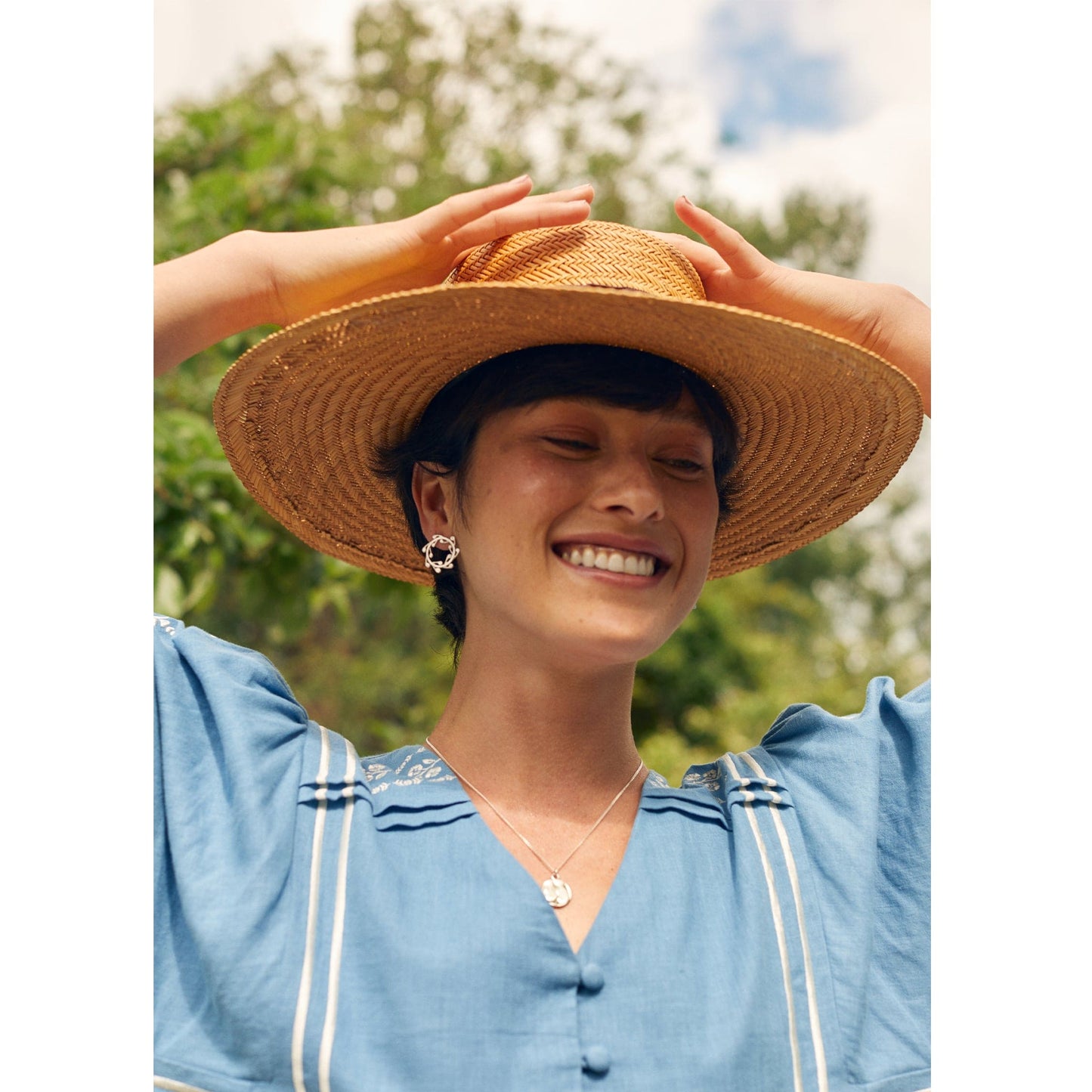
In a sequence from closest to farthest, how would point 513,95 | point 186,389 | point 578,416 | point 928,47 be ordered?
point 578,416, point 928,47, point 186,389, point 513,95

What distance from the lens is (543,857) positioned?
136cm

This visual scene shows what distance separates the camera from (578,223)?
1419mm

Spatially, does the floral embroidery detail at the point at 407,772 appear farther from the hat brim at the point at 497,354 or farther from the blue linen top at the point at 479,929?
the hat brim at the point at 497,354

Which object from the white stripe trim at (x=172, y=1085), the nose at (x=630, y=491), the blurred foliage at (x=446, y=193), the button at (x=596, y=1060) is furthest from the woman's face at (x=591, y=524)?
the blurred foliage at (x=446, y=193)

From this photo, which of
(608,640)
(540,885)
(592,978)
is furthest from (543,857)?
(608,640)

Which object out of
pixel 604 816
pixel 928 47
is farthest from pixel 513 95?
pixel 604 816

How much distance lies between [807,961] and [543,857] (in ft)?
1.00

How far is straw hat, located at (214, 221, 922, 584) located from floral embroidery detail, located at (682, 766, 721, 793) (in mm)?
401

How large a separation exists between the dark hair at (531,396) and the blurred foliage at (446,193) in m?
1.62
